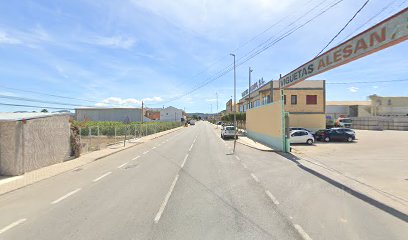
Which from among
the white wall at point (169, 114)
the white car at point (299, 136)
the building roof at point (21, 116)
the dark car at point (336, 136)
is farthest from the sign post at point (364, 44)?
the white wall at point (169, 114)

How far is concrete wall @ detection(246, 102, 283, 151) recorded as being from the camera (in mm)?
23359

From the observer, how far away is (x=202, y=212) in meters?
7.38

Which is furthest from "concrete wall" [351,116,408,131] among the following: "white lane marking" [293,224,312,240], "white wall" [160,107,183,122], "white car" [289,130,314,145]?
"white wall" [160,107,183,122]

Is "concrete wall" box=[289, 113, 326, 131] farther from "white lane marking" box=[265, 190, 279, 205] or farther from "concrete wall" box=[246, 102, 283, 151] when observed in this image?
"white lane marking" box=[265, 190, 279, 205]

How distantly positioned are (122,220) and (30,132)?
955 centimetres

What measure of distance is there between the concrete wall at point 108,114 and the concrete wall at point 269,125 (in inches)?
2797

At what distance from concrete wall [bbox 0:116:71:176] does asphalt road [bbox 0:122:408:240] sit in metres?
2.19

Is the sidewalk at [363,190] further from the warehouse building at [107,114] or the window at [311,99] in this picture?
the warehouse building at [107,114]

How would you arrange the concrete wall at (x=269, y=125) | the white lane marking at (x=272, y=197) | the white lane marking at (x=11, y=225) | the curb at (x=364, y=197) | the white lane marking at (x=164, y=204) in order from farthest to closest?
the concrete wall at (x=269, y=125)
the white lane marking at (x=272, y=197)
the curb at (x=364, y=197)
the white lane marking at (x=164, y=204)
the white lane marking at (x=11, y=225)

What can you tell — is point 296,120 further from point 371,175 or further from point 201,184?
point 201,184

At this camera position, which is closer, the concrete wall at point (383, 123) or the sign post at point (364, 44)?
the sign post at point (364, 44)

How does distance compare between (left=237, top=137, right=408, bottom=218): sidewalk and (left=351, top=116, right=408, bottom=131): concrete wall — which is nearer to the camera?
(left=237, top=137, right=408, bottom=218): sidewalk

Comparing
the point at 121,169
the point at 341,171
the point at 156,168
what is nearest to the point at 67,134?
the point at 121,169

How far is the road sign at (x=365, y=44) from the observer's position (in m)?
10.1
